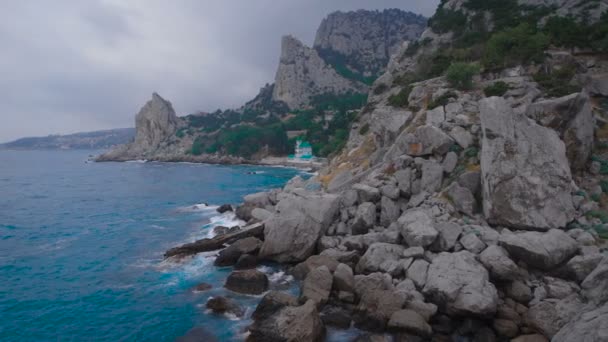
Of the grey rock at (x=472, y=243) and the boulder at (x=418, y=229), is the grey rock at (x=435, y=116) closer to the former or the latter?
the boulder at (x=418, y=229)

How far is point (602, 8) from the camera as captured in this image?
40.5 m

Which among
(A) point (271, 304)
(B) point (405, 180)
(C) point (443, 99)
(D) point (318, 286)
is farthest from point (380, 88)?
(A) point (271, 304)

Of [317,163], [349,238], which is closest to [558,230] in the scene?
[349,238]

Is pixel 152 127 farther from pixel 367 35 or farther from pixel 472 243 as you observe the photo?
pixel 472 243

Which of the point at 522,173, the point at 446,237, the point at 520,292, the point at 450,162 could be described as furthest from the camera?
the point at 450,162

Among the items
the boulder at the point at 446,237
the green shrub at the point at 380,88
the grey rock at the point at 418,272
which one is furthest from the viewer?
the green shrub at the point at 380,88

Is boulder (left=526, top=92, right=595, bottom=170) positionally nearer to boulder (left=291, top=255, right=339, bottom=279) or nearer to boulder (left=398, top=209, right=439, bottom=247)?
boulder (left=398, top=209, right=439, bottom=247)

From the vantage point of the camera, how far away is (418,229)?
1574cm

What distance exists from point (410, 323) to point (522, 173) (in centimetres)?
903

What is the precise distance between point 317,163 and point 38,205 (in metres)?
53.5

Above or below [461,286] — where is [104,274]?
below

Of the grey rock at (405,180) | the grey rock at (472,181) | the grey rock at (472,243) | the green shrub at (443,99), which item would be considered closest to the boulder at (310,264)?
the grey rock at (472,243)

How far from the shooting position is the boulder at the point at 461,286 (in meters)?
11.7

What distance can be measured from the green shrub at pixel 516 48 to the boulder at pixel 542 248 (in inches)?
838
